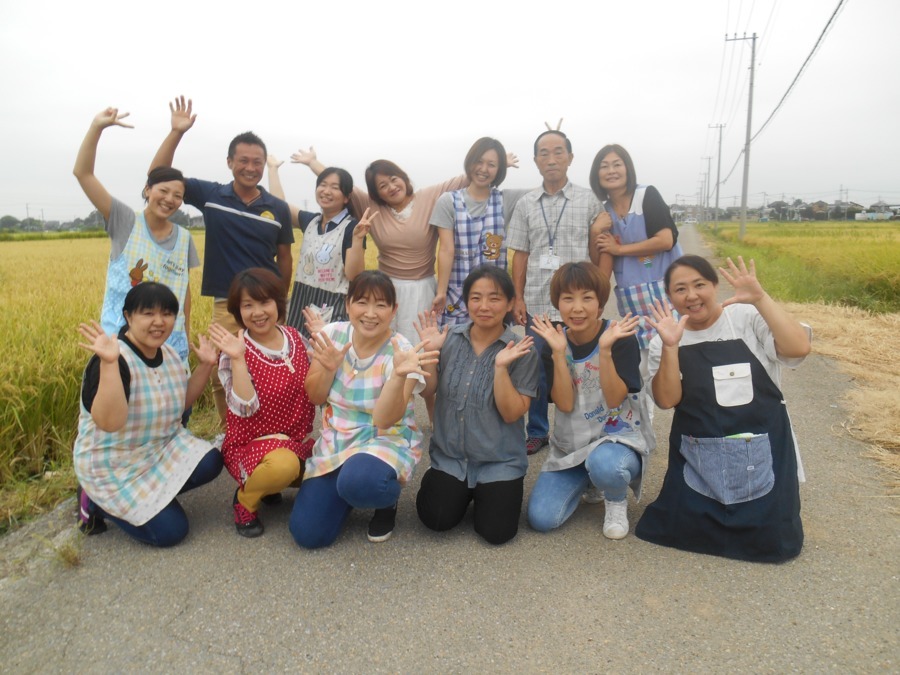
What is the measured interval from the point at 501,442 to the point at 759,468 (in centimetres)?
118

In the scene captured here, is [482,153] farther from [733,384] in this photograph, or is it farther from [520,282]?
[733,384]

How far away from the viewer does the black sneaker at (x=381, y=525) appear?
9.34 feet

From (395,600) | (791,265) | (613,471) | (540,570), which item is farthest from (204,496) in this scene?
(791,265)

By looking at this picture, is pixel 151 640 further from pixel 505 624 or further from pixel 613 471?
pixel 613 471

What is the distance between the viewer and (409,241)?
3.98 m

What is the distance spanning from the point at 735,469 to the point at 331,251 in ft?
8.80

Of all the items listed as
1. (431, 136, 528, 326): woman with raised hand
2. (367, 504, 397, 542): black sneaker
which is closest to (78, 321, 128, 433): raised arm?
(367, 504, 397, 542): black sneaker

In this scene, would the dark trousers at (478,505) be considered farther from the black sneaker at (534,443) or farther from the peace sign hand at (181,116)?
the peace sign hand at (181,116)

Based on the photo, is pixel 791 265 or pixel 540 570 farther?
pixel 791 265

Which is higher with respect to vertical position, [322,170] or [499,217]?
[322,170]

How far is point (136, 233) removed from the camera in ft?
11.2

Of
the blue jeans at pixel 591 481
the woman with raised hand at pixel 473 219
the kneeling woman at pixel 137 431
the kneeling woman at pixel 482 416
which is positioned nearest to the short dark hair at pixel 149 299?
the kneeling woman at pixel 137 431

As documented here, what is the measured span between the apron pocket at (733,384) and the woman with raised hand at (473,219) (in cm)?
163

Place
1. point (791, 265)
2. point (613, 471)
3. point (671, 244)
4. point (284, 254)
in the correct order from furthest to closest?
1. point (791, 265)
2. point (284, 254)
3. point (671, 244)
4. point (613, 471)
